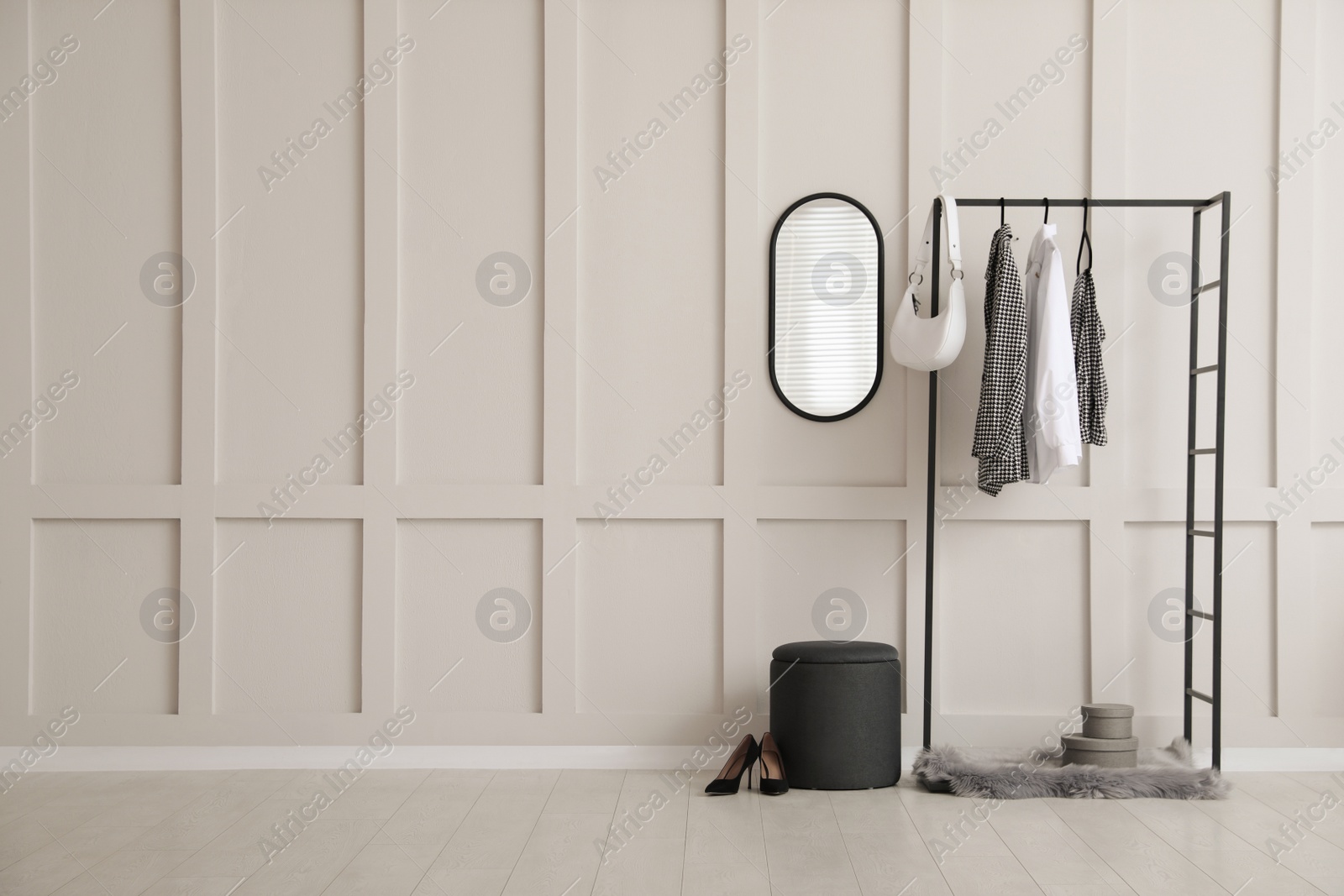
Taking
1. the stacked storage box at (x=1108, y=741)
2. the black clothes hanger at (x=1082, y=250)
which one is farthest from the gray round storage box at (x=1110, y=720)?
the black clothes hanger at (x=1082, y=250)

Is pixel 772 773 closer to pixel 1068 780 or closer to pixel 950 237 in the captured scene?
pixel 1068 780

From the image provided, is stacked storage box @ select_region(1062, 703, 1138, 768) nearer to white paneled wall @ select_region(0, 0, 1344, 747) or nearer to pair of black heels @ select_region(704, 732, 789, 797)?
white paneled wall @ select_region(0, 0, 1344, 747)

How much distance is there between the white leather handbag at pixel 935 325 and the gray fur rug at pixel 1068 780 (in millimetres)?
1204

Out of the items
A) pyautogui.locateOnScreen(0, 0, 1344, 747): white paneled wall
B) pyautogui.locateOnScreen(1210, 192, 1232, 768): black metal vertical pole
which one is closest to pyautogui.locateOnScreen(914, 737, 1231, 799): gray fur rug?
pyautogui.locateOnScreen(1210, 192, 1232, 768): black metal vertical pole

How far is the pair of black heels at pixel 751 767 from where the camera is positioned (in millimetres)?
2762

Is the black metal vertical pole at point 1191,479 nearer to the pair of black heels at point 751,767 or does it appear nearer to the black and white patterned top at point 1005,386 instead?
the black and white patterned top at point 1005,386

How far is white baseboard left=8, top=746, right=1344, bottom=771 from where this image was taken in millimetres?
3086

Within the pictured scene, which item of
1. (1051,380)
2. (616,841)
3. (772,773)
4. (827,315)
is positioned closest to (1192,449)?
(1051,380)

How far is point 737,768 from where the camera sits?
2824 mm

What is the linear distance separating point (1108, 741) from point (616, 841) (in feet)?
5.06

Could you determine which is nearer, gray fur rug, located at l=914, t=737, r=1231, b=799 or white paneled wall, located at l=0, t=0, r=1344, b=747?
gray fur rug, located at l=914, t=737, r=1231, b=799

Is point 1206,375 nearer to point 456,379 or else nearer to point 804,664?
point 804,664

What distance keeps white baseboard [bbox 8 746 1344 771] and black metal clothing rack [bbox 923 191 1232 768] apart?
12.4 inches

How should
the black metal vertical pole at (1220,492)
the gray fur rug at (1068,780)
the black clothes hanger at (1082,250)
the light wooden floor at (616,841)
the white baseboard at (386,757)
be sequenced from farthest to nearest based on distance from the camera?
the white baseboard at (386,757), the black clothes hanger at (1082,250), the black metal vertical pole at (1220,492), the gray fur rug at (1068,780), the light wooden floor at (616,841)
